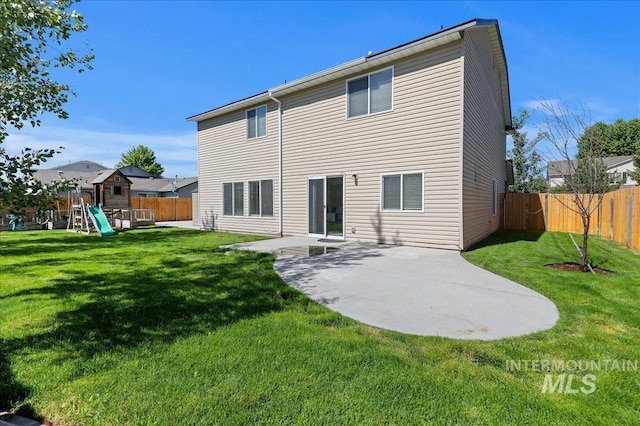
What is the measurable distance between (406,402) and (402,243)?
7272 mm

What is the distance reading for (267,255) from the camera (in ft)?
25.9

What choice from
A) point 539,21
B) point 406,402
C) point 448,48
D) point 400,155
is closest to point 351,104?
point 400,155

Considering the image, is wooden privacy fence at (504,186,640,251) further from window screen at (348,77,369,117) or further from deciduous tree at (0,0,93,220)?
deciduous tree at (0,0,93,220)

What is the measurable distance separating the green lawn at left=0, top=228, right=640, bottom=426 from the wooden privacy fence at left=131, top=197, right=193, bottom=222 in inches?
913

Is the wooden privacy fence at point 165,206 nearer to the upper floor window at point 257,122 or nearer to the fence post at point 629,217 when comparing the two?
the upper floor window at point 257,122

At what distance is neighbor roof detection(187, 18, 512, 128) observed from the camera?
316 inches

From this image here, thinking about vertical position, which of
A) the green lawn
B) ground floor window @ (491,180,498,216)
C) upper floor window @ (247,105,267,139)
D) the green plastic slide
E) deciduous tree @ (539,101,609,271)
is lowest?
the green lawn

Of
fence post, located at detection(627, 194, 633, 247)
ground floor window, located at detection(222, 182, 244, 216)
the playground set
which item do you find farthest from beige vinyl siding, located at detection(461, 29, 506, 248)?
the playground set

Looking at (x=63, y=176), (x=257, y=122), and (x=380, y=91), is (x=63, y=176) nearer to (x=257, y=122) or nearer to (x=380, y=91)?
(x=380, y=91)

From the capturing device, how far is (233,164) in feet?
46.3

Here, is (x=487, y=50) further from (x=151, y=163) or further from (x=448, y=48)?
(x=151, y=163)

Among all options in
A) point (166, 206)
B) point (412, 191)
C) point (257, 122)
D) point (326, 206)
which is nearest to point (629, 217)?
point (412, 191)

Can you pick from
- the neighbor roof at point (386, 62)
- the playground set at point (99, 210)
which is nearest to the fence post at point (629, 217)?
the neighbor roof at point (386, 62)

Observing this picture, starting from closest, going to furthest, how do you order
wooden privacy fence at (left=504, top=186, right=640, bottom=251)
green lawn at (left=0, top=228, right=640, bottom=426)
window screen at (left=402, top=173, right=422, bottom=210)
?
green lawn at (left=0, top=228, right=640, bottom=426)
window screen at (left=402, top=173, right=422, bottom=210)
wooden privacy fence at (left=504, top=186, right=640, bottom=251)
